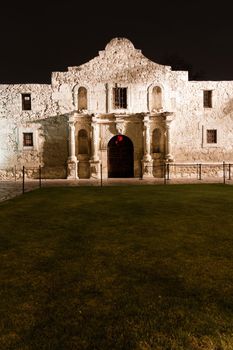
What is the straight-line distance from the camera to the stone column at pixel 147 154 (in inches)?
866

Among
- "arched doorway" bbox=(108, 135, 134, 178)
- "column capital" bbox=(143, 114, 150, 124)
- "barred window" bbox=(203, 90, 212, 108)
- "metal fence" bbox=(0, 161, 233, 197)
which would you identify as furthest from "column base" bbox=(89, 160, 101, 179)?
"barred window" bbox=(203, 90, 212, 108)

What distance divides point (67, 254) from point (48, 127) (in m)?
18.7

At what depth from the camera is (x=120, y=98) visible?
22.8 meters

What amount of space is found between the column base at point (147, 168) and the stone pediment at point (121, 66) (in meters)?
5.56

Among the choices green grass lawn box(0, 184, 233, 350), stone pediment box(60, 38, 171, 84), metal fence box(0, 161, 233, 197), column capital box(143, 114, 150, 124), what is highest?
stone pediment box(60, 38, 171, 84)

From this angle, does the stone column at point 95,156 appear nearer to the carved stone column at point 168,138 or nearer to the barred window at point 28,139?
the barred window at point 28,139

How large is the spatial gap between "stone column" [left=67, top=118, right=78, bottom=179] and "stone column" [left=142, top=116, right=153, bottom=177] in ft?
15.1

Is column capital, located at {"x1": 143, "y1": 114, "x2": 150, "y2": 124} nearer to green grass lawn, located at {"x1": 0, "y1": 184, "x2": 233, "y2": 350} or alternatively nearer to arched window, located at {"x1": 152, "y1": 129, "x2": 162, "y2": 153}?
arched window, located at {"x1": 152, "y1": 129, "x2": 162, "y2": 153}

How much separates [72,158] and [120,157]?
11.0ft

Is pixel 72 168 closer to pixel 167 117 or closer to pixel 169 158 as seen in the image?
pixel 169 158

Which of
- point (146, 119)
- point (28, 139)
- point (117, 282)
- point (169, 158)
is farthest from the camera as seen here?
point (28, 139)

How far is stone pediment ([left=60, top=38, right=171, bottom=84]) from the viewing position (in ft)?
73.7

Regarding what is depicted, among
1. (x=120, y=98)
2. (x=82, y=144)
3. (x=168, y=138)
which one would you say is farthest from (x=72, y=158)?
(x=168, y=138)

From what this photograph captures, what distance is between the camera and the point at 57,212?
862 cm
